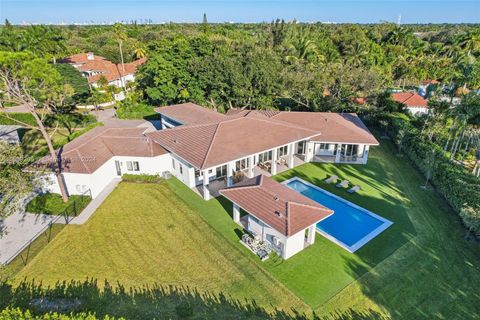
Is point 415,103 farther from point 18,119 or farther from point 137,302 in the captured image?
point 18,119

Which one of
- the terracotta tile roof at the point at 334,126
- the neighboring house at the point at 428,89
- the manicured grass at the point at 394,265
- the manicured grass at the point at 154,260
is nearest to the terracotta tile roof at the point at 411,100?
the neighboring house at the point at 428,89

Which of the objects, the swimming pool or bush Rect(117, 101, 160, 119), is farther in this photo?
bush Rect(117, 101, 160, 119)

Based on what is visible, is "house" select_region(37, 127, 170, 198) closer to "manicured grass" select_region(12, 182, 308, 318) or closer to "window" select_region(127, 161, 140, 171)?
"window" select_region(127, 161, 140, 171)

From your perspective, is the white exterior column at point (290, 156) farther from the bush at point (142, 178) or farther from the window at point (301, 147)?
the bush at point (142, 178)

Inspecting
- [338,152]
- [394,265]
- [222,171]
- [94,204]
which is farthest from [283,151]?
[94,204]

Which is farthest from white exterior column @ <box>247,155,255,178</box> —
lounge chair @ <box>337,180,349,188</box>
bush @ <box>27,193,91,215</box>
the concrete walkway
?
bush @ <box>27,193,91,215</box>

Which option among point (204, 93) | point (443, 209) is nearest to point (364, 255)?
point (443, 209)
